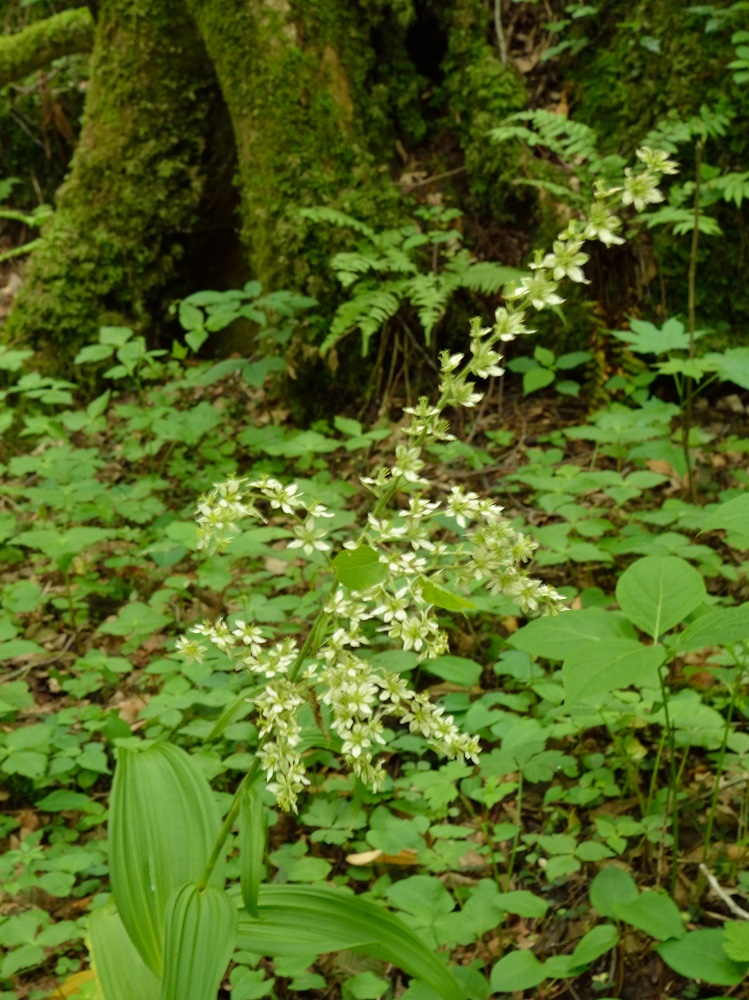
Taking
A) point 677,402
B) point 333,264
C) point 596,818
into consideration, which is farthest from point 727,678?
point 333,264

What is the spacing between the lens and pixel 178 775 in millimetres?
1854

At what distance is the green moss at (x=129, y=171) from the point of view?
528cm

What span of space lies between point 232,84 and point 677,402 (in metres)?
2.78

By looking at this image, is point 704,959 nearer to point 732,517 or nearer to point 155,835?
point 732,517

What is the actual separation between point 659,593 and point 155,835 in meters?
1.07

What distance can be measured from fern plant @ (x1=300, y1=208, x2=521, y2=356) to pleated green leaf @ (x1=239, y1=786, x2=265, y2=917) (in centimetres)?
260

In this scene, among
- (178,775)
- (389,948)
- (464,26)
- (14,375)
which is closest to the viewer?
(389,948)

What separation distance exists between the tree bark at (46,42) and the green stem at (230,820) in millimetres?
6091

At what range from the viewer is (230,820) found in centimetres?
151

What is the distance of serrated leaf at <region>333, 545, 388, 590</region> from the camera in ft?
4.41

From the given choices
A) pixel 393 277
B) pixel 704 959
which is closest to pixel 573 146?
pixel 393 277

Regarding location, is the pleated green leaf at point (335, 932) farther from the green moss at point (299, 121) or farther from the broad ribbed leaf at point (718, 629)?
the green moss at point (299, 121)

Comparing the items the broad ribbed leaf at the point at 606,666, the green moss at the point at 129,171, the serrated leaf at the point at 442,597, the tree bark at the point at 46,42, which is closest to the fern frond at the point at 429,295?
the green moss at the point at 129,171

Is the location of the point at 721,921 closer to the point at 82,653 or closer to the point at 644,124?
the point at 82,653
